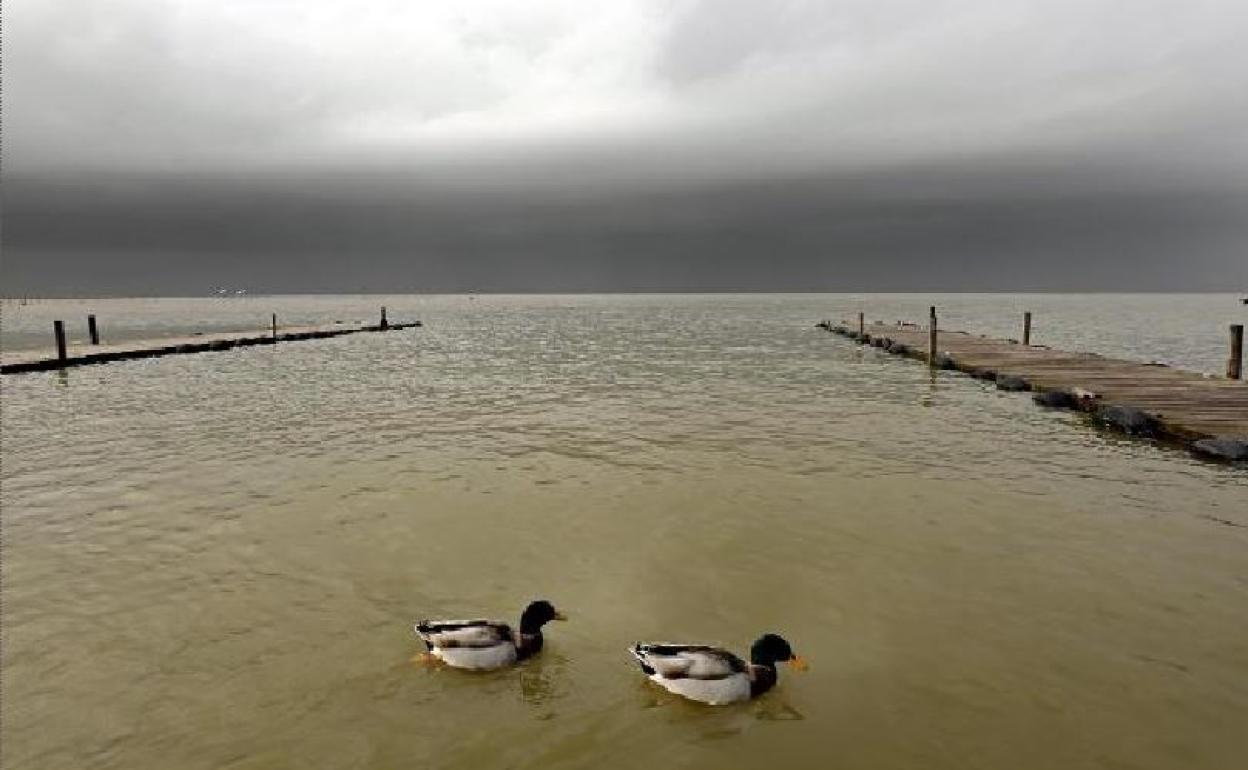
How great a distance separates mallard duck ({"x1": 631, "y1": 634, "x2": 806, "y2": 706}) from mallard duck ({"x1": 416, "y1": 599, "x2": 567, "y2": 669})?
1.31 metres

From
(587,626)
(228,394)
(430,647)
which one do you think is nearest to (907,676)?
(587,626)

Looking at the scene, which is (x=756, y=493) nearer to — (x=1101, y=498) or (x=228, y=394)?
(x=1101, y=498)

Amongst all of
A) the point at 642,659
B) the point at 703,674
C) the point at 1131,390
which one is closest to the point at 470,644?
the point at 642,659

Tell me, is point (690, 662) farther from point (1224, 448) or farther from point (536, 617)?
point (1224, 448)

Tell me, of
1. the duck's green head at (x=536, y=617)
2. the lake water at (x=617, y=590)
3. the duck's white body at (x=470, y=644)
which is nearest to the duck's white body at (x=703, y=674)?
the lake water at (x=617, y=590)

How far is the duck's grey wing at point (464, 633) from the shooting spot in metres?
7.79

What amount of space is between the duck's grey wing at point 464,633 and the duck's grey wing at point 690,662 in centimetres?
160

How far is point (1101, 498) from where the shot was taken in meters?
14.1

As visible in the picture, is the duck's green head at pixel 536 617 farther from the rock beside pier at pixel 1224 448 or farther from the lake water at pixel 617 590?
the rock beside pier at pixel 1224 448

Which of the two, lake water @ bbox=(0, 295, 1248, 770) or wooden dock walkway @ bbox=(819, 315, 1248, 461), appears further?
wooden dock walkway @ bbox=(819, 315, 1248, 461)

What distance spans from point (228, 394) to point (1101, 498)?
29.0m

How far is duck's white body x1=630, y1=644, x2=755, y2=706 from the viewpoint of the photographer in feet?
23.5

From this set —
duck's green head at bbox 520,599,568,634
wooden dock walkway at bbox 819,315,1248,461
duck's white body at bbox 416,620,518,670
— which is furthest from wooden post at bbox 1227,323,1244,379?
duck's white body at bbox 416,620,518,670

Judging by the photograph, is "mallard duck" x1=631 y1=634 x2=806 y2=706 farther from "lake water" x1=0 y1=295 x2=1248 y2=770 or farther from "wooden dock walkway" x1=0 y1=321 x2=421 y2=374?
"wooden dock walkway" x1=0 y1=321 x2=421 y2=374
